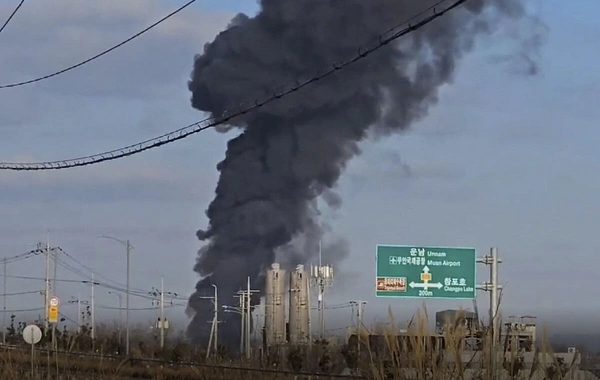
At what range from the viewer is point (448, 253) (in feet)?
105

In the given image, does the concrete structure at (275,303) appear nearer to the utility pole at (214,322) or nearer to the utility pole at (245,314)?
the utility pole at (245,314)

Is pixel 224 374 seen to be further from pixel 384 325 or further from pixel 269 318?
pixel 269 318

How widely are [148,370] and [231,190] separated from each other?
26576 millimetres

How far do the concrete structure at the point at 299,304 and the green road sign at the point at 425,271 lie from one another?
28.3 meters

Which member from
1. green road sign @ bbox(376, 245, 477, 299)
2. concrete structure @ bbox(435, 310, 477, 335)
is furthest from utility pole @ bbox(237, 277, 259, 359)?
concrete structure @ bbox(435, 310, 477, 335)

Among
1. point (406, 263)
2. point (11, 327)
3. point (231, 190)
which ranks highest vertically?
point (231, 190)

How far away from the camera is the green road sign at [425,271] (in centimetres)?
3170

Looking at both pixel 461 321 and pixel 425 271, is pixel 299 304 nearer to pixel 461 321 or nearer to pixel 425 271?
pixel 425 271

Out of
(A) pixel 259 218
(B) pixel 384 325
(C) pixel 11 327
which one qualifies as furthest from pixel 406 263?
(C) pixel 11 327

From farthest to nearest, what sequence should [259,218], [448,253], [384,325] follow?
[259,218] < [448,253] < [384,325]

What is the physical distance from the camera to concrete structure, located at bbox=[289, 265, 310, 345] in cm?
6066

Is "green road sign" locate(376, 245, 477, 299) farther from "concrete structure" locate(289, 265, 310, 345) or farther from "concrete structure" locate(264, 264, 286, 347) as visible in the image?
"concrete structure" locate(264, 264, 286, 347)

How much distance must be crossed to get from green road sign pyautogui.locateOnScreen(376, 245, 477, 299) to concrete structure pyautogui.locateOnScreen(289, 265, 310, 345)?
28347mm

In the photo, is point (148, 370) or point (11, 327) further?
point (11, 327)
